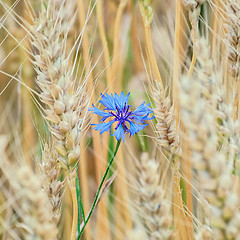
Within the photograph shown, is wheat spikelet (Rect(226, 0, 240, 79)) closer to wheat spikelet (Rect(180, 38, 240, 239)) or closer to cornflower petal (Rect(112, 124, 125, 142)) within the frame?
cornflower petal (Rect(112, 124, 125, 142))

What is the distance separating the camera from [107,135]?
84 cm

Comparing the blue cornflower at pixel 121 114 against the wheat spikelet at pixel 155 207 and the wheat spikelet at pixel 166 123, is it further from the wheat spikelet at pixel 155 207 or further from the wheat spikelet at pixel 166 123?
the wheat spikelet at pixel 155 207

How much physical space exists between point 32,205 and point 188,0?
20.5 inches

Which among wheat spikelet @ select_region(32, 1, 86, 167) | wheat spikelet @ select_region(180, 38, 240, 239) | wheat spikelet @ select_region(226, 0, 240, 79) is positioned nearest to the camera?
wheat spikelet @ select_region(180, 38, 240, 239)

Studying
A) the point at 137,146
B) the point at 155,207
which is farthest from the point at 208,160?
the point at 137,146

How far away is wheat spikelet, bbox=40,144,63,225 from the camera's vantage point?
21.8 inches

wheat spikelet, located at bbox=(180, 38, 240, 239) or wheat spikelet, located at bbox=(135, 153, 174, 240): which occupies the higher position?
wheat spikelet, located at bbox=(180, 38, 240, 239)

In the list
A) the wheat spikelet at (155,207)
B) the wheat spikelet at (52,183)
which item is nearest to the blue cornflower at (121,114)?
the wheat spikelet at (52,183)

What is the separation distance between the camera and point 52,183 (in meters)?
0.57

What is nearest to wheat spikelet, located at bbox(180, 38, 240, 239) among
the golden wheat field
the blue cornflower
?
the golden wheat field

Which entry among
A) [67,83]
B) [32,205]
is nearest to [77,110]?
[67,83]

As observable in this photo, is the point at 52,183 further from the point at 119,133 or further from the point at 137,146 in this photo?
the point at 137,146

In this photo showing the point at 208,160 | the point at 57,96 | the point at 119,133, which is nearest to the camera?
the point at 208,160

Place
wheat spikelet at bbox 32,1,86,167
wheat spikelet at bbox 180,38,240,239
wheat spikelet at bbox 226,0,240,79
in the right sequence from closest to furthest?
wheat spikelet at bbox 180,38,240,239 → wheat spikelet at bbox 32,1,86,167 → wheat spikelet at bbox 226,0,240,79
